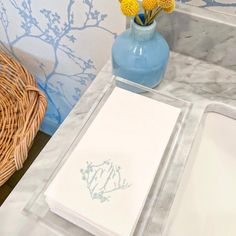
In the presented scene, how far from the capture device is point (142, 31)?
1.72ft

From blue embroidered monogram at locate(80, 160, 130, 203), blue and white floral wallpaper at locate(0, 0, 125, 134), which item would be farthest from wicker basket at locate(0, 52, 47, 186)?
blue embroidered monogram at locate(80, 160, 130, 203)

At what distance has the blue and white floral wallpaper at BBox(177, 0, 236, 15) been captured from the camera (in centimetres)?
57

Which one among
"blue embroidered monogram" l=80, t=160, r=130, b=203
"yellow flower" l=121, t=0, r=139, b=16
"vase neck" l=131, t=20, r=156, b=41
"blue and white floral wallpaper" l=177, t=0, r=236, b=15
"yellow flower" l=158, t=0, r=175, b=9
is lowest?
"blue embroidered monogram" l=80, t=160, r=130, b=203

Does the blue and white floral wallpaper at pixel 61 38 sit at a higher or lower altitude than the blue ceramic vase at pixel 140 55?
higher

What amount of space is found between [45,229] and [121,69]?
0.95 ft

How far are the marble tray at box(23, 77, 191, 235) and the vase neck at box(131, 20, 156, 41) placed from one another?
0.28 ft

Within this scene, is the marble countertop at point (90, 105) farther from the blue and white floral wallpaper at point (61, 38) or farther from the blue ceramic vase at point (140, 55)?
the blue and white floral wallpaper at point (61, 38)

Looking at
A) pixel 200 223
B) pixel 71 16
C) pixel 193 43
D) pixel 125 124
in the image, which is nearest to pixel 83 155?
pixel 125 124

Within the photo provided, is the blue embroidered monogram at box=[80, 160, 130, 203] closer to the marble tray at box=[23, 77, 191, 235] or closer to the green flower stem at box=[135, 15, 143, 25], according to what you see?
the marble tray at box=[23, 77, 191, 235]

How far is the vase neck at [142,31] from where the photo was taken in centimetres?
52

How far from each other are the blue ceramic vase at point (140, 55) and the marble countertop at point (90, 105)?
2.4 inches

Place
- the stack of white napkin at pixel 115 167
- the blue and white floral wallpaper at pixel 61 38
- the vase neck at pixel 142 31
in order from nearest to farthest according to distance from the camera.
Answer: the stack of white napkin at pixel 115 167 → the vase neck at pixel 142 31 → the blue and white floral wallpaper at pixel 61 38

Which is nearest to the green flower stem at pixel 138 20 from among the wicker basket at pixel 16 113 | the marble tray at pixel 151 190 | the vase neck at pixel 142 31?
the vase neck at pixel 142 31

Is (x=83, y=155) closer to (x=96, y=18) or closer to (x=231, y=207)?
(x=231, y=207)
